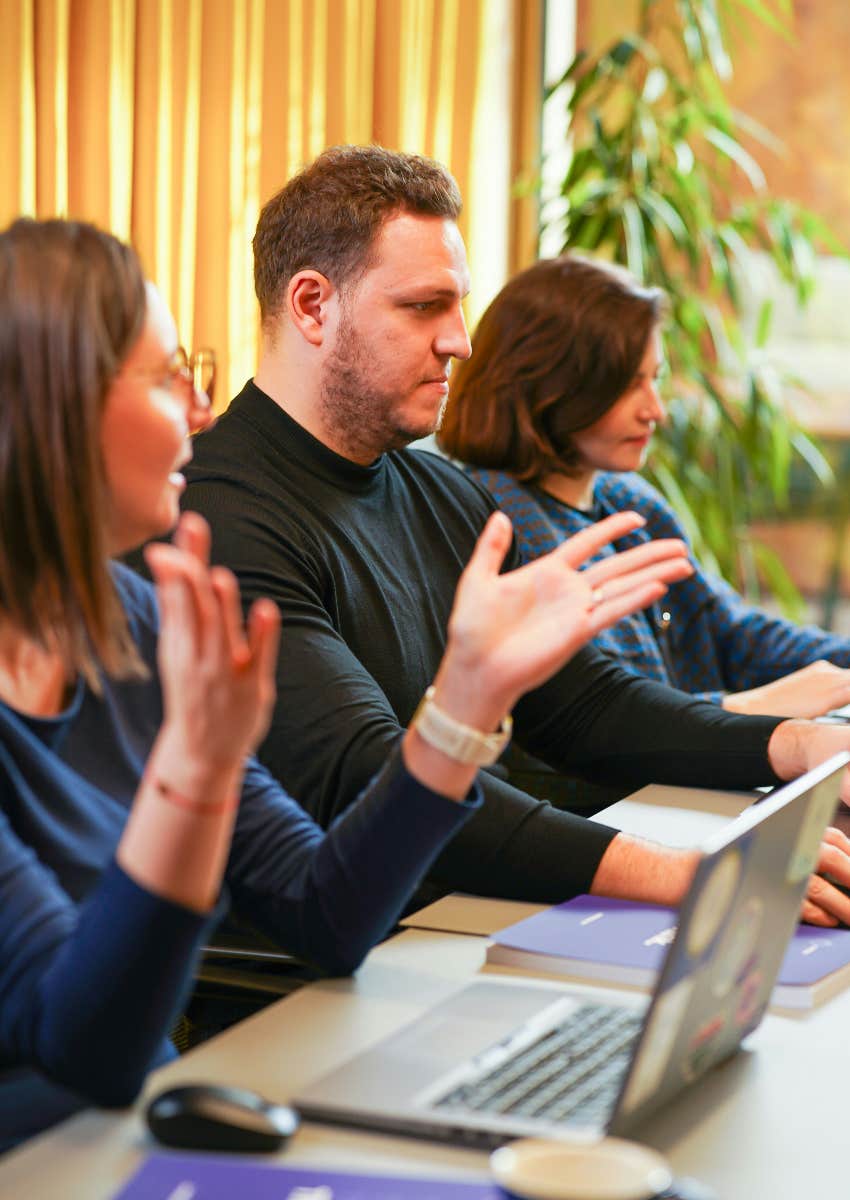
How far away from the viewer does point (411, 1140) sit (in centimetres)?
89

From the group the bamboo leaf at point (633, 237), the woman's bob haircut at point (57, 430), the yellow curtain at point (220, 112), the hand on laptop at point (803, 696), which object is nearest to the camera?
the woman's bob haircut at point (57, 430)

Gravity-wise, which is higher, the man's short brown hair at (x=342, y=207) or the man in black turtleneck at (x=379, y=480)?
the man's short brown hair at (x=342, y=207)

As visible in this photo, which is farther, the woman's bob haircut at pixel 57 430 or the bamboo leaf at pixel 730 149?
the bamboo leaf at pixel 730 149

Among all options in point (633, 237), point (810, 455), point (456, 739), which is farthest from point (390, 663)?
point (810, 455)

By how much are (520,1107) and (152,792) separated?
28 cm

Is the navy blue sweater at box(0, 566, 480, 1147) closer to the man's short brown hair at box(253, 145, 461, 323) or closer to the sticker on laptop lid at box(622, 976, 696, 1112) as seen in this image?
the sticker on laptop lid at box(622, 976, 696, 1112)

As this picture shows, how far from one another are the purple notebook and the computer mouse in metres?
0.01

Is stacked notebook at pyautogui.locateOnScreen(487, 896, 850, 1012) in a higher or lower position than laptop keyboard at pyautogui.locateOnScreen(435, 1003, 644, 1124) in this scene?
lower

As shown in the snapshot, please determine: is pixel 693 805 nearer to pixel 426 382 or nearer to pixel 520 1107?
pixel 426 382

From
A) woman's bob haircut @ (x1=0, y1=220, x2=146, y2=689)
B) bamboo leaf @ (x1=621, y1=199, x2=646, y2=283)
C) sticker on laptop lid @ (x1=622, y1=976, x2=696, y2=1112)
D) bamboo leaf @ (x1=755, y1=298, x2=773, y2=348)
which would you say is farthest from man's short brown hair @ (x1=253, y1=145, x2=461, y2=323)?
bamboo leaf @ (x1=755, y1=298, x2=773, y2=348)

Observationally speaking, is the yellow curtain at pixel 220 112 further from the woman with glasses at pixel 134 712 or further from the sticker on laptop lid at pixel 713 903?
the sticker on laptop lid at pixel 713 903

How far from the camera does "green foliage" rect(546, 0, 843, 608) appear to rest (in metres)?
3.42

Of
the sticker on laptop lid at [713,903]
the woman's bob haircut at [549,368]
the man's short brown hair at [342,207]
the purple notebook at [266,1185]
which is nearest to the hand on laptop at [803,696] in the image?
the woman's bob haircut at [549,368]

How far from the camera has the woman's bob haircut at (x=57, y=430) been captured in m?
1.00
